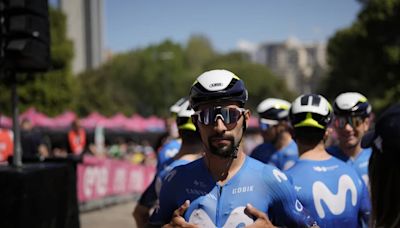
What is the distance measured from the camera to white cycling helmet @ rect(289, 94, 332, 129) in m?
4.71

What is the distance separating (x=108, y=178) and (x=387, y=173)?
14.6 metres

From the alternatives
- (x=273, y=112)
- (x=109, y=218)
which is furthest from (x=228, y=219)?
(x=109, y=218)

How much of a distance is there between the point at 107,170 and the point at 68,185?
361 inches

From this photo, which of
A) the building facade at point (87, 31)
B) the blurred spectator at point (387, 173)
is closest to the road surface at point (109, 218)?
the blurred spectator at point (387, 173)

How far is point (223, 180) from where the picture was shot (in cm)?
348

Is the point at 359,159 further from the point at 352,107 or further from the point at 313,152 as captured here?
the point at 313,152

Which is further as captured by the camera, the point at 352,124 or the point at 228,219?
the point at 352,124

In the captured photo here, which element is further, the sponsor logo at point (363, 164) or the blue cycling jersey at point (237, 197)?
the sponsor logo at point (363, 164)

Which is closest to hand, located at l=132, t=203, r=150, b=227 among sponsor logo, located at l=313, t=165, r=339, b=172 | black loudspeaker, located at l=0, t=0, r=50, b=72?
sponsor logo, located at l=313, t=165, r=339, b=172

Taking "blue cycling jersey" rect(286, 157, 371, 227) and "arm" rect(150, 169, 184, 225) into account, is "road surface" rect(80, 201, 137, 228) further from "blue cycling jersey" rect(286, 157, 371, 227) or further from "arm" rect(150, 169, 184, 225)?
"arm" rect(150, 169, 184, 225)

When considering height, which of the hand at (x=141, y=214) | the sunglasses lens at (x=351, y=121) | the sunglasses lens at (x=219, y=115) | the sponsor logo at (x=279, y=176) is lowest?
the hand at (x=141, y=214)

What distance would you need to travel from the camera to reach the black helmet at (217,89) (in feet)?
11.4

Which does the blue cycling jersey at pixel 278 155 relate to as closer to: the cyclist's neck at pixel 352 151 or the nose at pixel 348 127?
the cyclist's neck at pixel 352 151

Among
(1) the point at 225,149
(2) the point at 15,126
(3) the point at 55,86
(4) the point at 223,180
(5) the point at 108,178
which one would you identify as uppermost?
(1) the point at 225,149
